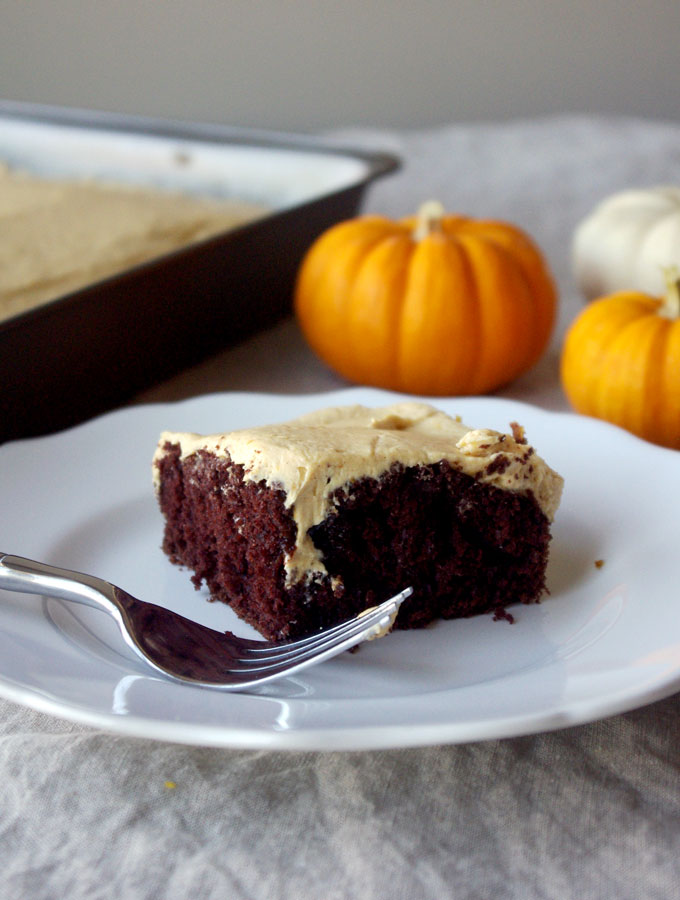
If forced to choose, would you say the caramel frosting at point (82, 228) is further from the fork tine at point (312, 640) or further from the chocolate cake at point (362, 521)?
the fork tine at point (312, 640)

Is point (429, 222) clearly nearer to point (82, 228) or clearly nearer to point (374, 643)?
point (82, 228)

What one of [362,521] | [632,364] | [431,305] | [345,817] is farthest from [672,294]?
[345,817]

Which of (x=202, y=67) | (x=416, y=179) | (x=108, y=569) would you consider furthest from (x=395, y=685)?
(x=202, y=67)

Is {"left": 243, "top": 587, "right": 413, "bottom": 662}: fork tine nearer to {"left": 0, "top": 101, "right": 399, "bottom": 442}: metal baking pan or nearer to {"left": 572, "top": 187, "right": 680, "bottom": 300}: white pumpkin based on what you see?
{"left": 0, "top": 101, "right": 399, "bottom": 442}: metal baking pan

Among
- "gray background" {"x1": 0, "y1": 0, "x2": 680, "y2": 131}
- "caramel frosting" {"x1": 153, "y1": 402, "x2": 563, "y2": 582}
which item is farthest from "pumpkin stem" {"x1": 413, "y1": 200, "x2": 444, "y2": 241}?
"gray background" {"x1": 0, "y1": 0, "x2": 680, "y2": 131}

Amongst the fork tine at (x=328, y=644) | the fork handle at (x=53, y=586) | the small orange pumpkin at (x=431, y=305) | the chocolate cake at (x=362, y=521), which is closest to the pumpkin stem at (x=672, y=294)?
the small orange pumpkin at (x=431, y=305)
